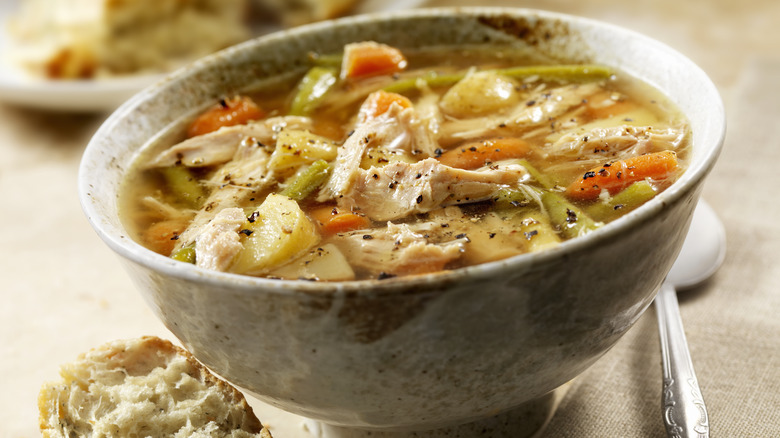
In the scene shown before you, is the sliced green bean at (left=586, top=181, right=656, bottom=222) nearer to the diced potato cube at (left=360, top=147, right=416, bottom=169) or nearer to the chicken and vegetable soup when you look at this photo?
the chicken and vegetable soup

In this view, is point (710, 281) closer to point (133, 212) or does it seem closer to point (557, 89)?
point (557, 89)

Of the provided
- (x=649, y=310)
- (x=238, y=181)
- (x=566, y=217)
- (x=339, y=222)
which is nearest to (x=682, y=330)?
(x=649, y=310)

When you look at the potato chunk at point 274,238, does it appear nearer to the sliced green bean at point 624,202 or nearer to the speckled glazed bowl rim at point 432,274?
the speckled glazed bowl rim at point 432,274

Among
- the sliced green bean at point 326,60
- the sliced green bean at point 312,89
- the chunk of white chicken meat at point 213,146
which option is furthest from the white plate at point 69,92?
the chunk of white chicken meat at point 213,146

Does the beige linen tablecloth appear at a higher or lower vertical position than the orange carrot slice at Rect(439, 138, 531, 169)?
lower

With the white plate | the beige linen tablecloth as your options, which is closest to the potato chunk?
the beige linen tablecloth

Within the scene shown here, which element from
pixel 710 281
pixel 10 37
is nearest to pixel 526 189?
pixel 710 281
